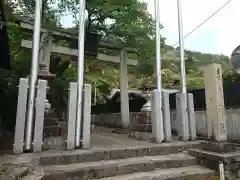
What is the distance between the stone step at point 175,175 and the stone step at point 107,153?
653 mm

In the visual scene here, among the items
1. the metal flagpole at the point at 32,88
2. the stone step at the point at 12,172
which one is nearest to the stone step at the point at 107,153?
the metal flagpole at the point at 32,88

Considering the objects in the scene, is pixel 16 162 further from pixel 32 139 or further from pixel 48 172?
pixel 32 139

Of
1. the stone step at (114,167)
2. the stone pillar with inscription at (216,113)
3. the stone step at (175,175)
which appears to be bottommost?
the stone step at (175,175)

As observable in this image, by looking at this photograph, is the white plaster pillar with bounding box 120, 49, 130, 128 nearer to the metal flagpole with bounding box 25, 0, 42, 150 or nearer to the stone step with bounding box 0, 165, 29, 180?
the metal flagpole with bounding box 25, 0, 42, 150

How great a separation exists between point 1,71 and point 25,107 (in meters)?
5.35

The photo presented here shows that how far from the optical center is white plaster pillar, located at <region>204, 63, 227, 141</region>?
476cm

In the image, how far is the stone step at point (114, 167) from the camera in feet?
12.3

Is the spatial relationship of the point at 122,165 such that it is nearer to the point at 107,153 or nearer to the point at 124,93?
the point at 107,153

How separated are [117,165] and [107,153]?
0.49 metres

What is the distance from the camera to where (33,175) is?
10.5 feet

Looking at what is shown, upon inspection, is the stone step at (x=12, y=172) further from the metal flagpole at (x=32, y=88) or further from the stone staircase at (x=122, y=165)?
the metal flagpole at (x=32, y=88)

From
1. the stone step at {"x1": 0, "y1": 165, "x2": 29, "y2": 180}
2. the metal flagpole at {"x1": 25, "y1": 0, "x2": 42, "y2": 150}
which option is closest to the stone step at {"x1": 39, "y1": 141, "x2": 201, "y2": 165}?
the metal flagpole at {"x1": 25, "y1": 0, "x2": 42, "y2": 150}

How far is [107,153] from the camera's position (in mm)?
4609

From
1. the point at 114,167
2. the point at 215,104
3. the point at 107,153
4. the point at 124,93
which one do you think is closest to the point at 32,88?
the point at 107,153
